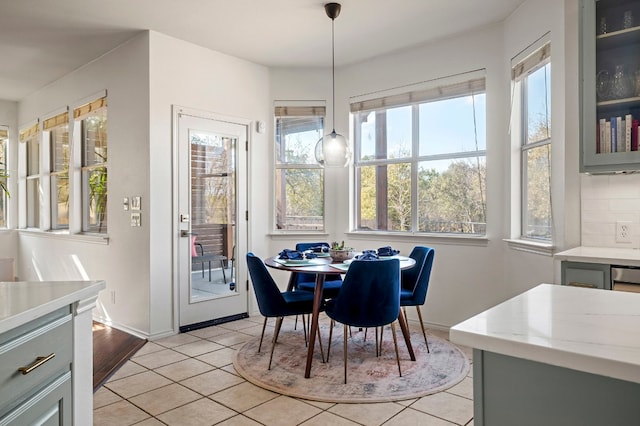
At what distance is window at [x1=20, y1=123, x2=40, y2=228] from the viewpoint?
629cm

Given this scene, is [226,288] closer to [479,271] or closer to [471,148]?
[479,271]

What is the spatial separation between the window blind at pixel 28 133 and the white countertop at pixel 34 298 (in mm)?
5597

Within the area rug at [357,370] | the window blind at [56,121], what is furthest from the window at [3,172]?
the area rug at [357,370]

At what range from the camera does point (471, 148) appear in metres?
4.10

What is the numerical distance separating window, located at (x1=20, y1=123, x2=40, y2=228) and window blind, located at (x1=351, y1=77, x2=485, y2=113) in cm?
476

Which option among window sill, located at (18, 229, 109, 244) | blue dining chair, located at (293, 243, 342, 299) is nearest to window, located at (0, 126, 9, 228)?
window sill, located at (18, 229, 109, 244)

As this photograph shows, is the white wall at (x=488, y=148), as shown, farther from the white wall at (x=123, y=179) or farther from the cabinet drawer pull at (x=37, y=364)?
the cabinet drawer pull at (x=37, y=364)

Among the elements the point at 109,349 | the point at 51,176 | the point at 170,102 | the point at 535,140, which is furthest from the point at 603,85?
the point at 51,176

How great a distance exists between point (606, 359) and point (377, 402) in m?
2.04

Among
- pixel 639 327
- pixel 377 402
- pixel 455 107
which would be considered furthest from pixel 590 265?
pixel 455 107

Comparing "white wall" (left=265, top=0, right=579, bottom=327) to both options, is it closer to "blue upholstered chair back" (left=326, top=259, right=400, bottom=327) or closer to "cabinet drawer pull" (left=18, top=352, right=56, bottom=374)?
"blue upholstered chair back" (left=326, top=259, right=400, bottom=327)

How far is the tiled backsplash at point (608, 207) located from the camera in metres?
2.74

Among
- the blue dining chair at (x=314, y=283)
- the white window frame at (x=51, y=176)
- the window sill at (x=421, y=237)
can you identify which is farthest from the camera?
the white window frame at (x=51, y=176)

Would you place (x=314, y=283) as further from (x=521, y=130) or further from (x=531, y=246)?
(x=521, y=130)
